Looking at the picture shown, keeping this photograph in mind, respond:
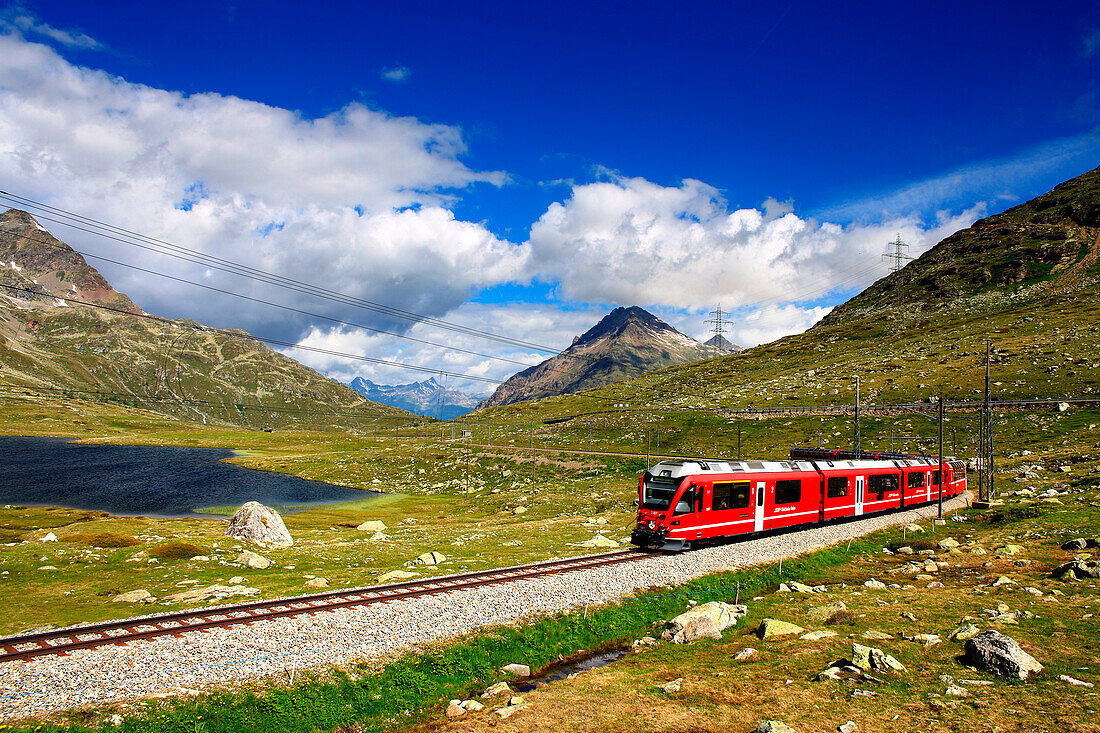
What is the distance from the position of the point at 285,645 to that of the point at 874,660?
20.1 metres

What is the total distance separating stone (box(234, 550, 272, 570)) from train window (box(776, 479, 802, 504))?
118 ft

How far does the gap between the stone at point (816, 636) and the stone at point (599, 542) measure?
2133cm

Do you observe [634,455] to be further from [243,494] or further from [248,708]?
[248,708]

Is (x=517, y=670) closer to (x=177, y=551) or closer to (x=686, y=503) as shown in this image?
(x=686, y=503)

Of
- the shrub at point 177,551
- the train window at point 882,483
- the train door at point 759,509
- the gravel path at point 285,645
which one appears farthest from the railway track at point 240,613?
the train window at point 882,483

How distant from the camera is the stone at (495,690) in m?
19.4

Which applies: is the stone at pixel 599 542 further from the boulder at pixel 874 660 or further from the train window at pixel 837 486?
A: the boulder at pixel 874 660

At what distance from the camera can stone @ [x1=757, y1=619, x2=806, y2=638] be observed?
22.2 m

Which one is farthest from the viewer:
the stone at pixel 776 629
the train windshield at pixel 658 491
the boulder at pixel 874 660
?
the train windshield at pixel 658 491

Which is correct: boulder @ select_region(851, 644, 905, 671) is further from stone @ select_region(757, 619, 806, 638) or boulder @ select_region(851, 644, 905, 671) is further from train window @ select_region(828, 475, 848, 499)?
train window @ select_region(828, 475, 848, 499)

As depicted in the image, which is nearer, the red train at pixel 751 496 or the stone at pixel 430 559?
the red train at pixel 751 496

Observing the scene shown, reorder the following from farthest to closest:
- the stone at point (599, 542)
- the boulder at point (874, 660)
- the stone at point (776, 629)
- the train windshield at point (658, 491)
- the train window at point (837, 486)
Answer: the train window at point (837, 486) < the stone at point (599, 542) < the train windshield at point (658, 491) < the stone at point (776, 629) < the boulder at point (874, 660)

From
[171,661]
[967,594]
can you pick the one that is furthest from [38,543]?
[967,594]

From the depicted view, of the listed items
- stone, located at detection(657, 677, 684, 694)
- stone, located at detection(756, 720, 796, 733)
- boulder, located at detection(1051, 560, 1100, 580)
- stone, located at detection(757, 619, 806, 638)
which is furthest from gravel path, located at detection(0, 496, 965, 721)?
boulder, located at detection(1051, 560, 1100, 580)
